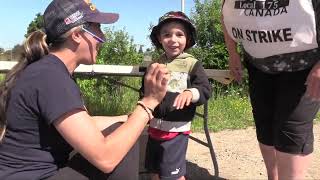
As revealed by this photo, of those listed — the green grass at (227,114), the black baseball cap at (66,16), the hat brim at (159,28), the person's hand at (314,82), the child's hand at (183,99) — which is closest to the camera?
the black baseball cap at (66,16)

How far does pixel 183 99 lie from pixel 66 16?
1010mm

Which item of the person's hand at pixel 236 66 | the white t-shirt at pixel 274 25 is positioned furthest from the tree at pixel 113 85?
the white t-shirt at pixel 274 25

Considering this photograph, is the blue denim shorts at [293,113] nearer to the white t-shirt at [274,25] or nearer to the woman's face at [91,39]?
the white t-shirt at [274,25]

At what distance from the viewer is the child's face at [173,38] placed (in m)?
3.18

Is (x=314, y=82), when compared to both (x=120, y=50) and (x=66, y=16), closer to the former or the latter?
(x=66, y=16)

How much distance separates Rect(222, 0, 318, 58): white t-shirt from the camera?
229 cm

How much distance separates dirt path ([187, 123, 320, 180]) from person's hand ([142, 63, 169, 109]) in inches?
83.7

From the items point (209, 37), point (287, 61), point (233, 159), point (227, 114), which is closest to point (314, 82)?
point (287, 61)

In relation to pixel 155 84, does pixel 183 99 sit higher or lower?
lower

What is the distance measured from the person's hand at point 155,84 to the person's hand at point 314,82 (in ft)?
2.23

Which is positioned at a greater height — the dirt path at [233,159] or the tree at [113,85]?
the tree at [113,85]

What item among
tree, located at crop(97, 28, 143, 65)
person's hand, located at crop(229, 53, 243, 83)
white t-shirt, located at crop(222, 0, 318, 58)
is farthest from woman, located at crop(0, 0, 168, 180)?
tree, located at crop(97, 28, 143, 65)

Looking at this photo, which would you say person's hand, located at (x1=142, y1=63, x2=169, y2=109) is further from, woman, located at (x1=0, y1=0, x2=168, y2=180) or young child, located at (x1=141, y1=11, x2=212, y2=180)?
young child, located at (x1=141, y1=11, x2=212, y2=180)

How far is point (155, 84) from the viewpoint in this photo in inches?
82.7
